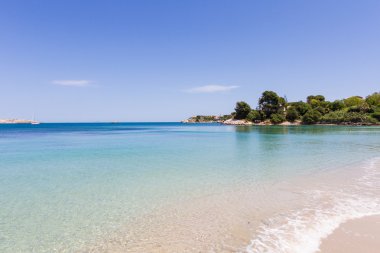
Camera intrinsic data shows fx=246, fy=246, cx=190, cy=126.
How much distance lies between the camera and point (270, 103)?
112 metres

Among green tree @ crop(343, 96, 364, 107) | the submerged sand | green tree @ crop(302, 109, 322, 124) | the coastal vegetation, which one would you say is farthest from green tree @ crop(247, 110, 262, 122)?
the submerged sand

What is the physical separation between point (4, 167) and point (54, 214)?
10.5m

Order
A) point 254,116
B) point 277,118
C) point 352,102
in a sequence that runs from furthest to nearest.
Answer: point 254,116, point 352,102, point 277,118

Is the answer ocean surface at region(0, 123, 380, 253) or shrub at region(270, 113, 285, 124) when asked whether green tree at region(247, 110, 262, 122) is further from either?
ocean surface at region(0, 123, 380, 253)

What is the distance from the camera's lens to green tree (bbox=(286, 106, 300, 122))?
104331mm

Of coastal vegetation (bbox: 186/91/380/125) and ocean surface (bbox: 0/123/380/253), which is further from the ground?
coastal vegetation (bbox: 186/91/380/125)

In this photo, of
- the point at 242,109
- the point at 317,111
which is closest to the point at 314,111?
the point at 317,111

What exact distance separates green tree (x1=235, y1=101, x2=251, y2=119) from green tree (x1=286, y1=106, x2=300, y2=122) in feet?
71.3

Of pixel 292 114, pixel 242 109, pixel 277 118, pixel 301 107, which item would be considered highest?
pixel 242 109

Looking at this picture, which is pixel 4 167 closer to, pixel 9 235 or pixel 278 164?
pixel 9 235

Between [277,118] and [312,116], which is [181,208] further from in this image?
[277,118]

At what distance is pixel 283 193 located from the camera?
8672 millimetres

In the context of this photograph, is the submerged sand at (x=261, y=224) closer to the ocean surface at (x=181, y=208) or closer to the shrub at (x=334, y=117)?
the ocean surface at (x=181, y=208)

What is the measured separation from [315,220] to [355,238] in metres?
1.13
